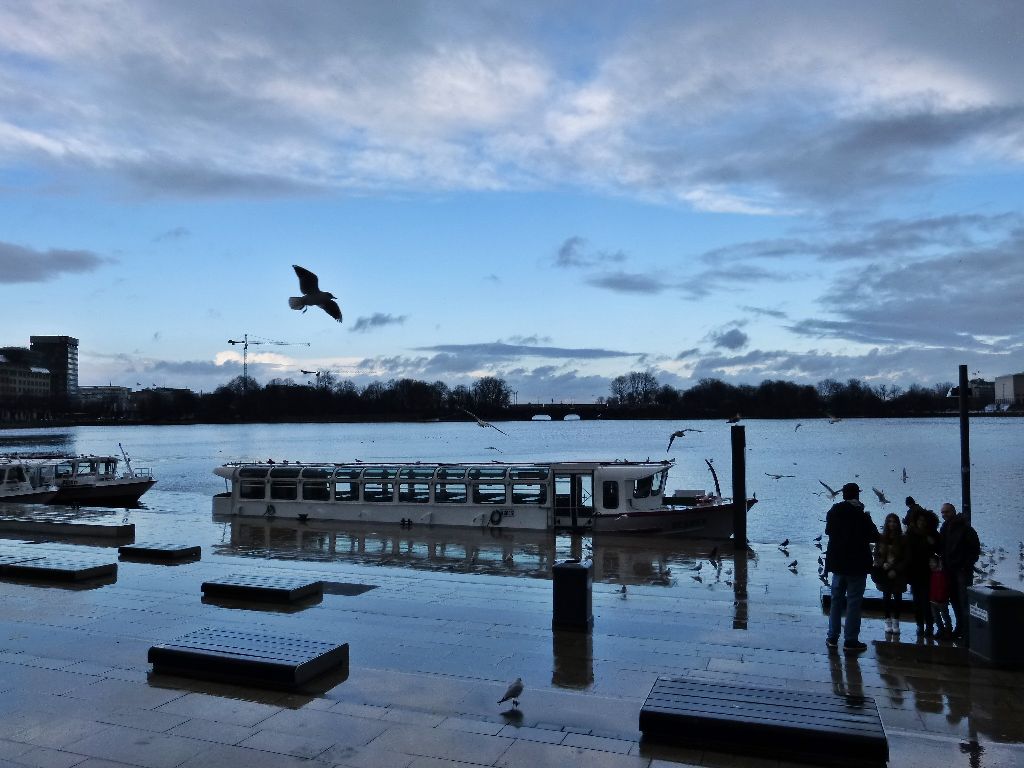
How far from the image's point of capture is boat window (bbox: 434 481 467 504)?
26156 millimetres

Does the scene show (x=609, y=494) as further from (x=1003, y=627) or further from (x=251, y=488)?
(x=1003, y=627)

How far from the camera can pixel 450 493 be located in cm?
2634

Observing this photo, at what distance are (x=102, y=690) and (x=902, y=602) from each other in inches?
432

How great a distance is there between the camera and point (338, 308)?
13883mm

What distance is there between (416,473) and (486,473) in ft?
8.20

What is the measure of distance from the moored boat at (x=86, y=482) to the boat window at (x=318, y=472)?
2097 cm

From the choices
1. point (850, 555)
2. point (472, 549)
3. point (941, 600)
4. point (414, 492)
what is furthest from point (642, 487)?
point (850, 555)

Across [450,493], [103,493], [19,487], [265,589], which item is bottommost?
[103,493]

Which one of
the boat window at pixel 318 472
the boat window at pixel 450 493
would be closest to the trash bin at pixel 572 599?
the boat window at pixel 450 493

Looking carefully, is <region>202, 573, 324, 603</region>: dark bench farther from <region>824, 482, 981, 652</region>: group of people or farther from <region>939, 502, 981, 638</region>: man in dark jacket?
<region>939, 502, 981, 638</region>: man in dark jacket

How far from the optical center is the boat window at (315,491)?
28.5 m

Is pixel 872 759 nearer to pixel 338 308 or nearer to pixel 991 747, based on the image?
pixel 991 747

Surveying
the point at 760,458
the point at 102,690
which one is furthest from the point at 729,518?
the point at 760,458

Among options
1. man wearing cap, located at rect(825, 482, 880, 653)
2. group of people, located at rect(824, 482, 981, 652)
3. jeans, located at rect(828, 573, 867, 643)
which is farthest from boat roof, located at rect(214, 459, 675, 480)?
man wearing cap, located at rect(825, 482, 880, 653)
